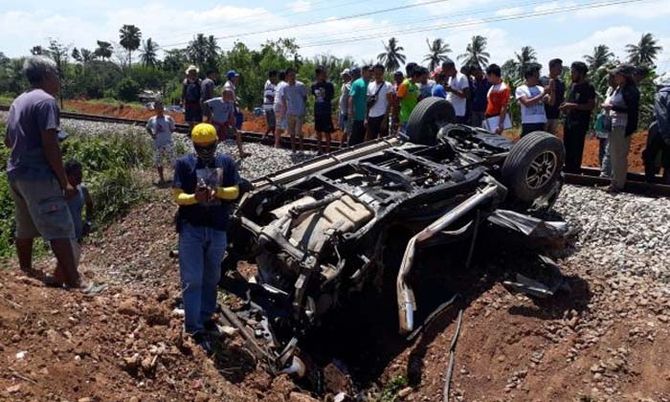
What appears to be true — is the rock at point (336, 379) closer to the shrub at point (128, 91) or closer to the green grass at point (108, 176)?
the green grass at point (108, 176)

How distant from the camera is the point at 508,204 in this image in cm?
645

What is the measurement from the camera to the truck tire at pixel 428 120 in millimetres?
7230

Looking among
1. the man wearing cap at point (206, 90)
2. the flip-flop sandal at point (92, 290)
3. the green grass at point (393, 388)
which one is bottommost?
the green grass at point (393, 388)

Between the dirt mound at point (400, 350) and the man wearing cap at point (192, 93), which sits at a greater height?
the man wearing cap at point (192, 93)

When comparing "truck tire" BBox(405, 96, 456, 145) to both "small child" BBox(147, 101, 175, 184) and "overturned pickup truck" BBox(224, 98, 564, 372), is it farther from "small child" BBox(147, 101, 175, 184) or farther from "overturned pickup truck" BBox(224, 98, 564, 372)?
"small child" BBox(147, 101, 175, 184)

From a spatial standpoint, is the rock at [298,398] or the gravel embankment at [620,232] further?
the gravel embankment at [620,232]

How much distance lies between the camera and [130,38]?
8538 cm

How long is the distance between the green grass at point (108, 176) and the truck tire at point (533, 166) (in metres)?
6.12

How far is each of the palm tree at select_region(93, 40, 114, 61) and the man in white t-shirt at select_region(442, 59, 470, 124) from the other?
290 ft

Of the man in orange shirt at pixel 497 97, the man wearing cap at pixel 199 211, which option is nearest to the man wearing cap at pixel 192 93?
the man in orange shirt at pixel 497 97

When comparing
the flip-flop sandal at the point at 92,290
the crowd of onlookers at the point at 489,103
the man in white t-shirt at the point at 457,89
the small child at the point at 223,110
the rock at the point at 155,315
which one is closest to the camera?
the rock at the point at 155,315

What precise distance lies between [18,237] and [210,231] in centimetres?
184

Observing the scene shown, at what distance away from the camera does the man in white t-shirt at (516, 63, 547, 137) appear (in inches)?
321

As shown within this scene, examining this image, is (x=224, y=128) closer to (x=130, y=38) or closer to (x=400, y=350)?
(x=400, y=350)
